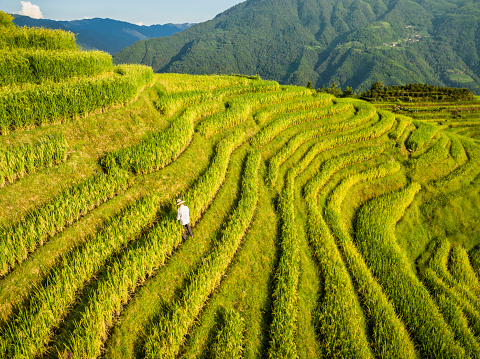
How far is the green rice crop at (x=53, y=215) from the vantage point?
7772 millimetres

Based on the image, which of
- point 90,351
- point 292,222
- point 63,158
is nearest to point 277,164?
point 292,222

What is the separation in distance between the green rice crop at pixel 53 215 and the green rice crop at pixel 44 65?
7715 millimetres

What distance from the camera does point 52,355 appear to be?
6.26 meters

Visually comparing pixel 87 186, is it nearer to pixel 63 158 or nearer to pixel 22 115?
pixel 63 158

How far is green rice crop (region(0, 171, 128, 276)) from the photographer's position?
7.77 m

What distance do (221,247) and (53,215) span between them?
251 inches

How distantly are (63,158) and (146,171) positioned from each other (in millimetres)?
3659

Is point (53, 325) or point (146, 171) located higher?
point (146, 171)

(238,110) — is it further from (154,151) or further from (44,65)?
(44,65)

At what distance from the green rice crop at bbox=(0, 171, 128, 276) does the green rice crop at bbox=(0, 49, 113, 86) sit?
7715 mm

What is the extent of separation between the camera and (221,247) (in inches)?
406

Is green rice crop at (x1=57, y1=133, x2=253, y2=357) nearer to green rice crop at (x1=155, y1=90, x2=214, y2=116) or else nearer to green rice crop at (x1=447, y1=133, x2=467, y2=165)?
green rice crop at (x1=155, y1=90, x2=214, y2=116)

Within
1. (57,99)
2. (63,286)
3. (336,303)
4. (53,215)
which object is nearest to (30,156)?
(53,215)

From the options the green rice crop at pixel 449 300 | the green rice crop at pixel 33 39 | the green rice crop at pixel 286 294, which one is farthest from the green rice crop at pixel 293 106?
the green rice crop at pixel 33 39
